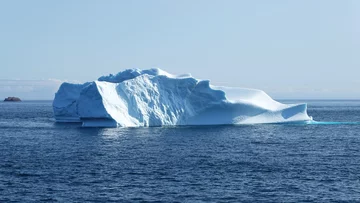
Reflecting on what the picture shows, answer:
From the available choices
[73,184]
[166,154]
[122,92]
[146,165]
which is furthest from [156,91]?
[73,184]

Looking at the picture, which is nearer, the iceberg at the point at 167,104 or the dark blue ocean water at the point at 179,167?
the dark blue ocean water at the point at 179,167

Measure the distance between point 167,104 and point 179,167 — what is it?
21.1 metres

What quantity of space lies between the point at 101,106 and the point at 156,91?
16.7 feet

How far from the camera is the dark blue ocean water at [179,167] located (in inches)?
741

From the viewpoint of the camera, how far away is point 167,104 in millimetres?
45188

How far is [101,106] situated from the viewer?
42.7 m

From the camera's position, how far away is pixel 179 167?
24328 mm

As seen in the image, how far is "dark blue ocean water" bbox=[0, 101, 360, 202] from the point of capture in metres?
18.8

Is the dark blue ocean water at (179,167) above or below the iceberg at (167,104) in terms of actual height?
below

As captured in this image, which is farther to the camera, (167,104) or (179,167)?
(167,104)

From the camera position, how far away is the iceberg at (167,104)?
43875mm

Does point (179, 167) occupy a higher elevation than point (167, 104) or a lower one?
lower

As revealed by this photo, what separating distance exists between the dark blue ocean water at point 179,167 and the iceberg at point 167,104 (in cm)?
415

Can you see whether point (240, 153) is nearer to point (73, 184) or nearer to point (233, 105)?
point (73, 184)
